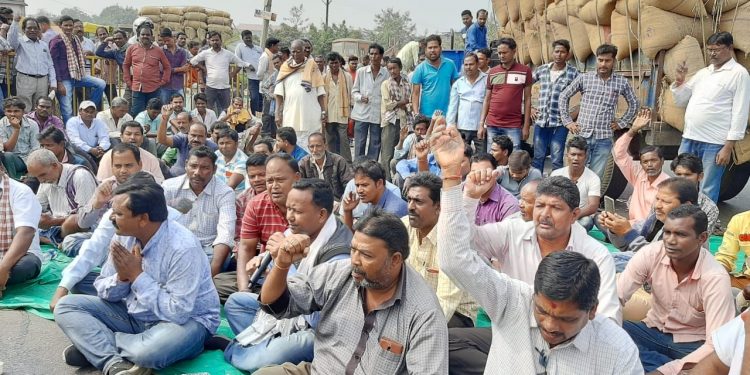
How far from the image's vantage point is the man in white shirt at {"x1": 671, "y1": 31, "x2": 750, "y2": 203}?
5.89 m

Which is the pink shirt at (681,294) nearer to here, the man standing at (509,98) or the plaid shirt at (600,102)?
the plaid shirt at (600,102)

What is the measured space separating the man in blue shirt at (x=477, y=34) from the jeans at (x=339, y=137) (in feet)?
16.9

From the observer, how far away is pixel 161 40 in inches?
449

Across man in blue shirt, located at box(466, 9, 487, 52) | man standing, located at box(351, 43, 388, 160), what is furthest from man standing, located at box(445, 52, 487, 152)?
man in blue shirt, located at box(466, 9, 487, 52)

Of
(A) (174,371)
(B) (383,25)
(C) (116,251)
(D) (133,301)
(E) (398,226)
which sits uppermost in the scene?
(B) (383,25)

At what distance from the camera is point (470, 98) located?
800 centimetres

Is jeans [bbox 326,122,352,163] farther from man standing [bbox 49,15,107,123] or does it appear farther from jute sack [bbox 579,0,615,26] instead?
man standing [bbox 49,15,107,123]

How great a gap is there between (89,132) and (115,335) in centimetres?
532

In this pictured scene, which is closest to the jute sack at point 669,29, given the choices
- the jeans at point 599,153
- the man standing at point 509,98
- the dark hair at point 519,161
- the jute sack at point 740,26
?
the jute sack at point 740,26

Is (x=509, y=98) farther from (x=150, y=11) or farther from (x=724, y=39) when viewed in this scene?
(x=150, y=11)

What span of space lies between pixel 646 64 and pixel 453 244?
5269mm

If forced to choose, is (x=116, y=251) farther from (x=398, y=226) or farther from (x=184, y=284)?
(x=398, y=226)

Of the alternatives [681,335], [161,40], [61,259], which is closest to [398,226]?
[681,335]

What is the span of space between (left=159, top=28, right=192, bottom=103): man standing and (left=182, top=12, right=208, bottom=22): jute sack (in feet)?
40.0
